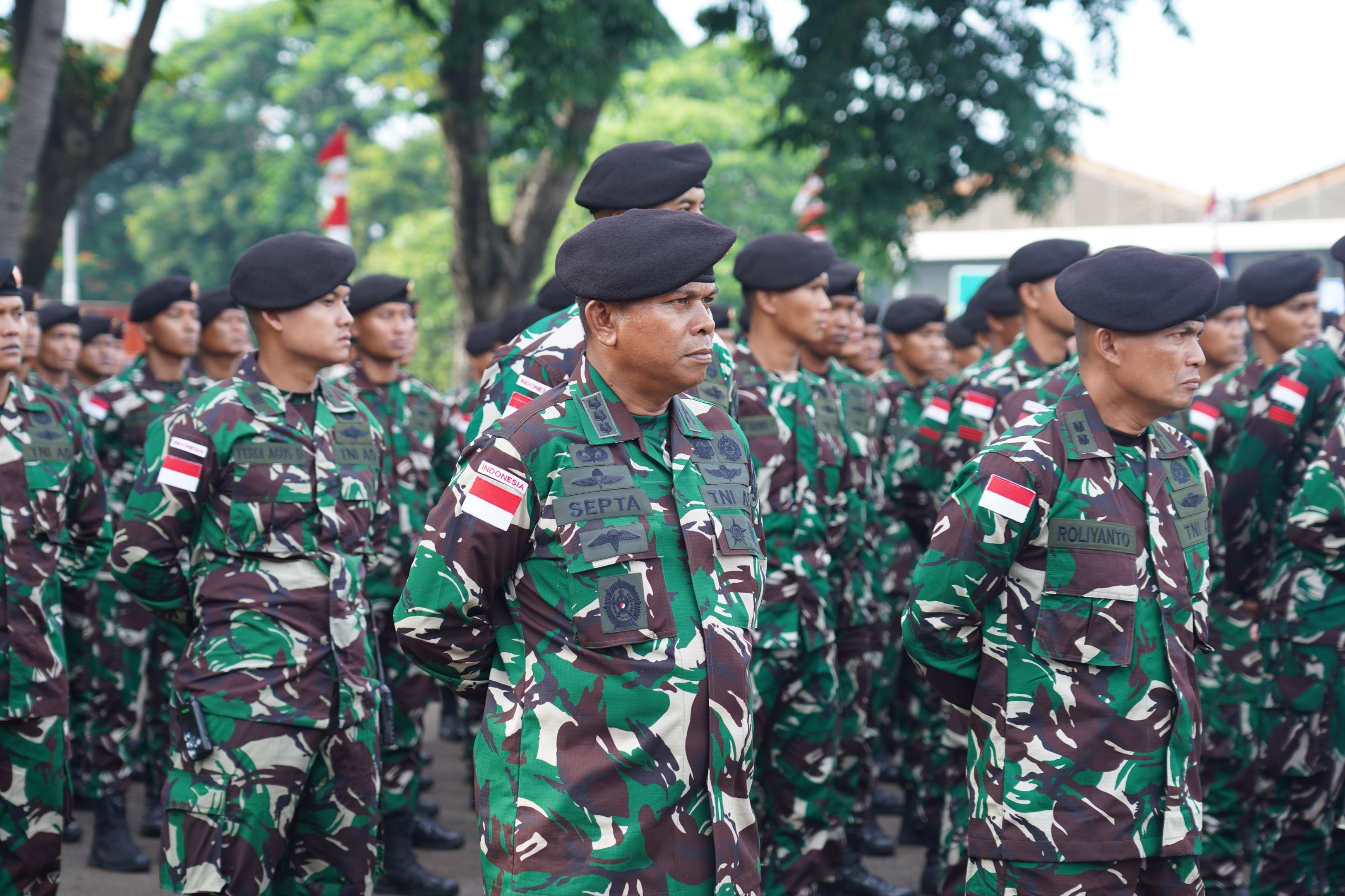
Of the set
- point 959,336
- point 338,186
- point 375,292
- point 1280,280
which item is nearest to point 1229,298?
point 1280,280

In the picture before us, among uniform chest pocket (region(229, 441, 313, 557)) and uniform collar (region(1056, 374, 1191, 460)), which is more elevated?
uniform collar (region(1056, 374, 1191, 460))

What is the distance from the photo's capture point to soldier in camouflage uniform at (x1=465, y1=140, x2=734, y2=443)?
13.6 feet

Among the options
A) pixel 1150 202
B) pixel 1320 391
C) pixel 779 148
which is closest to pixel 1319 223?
pixel 1150 202

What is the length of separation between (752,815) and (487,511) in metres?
0.86

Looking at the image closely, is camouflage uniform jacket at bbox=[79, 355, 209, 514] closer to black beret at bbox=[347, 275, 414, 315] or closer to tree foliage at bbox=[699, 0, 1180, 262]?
black beret at bbox=[347, 275, 414, 315]

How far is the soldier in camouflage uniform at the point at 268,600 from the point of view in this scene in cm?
422

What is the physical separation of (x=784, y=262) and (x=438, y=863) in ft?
11.1

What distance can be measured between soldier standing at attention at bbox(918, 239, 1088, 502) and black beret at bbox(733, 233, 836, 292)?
0.92 meters

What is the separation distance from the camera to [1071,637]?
352cm

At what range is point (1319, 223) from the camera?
1291 inches

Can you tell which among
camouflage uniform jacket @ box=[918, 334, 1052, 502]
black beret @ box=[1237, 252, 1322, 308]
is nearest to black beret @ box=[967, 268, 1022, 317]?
camouflage uniform jacket @ box=[918, 334, 1052, 502]

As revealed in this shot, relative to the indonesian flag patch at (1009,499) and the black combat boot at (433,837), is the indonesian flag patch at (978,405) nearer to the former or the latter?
the indonesian flag patch at (1009,499)

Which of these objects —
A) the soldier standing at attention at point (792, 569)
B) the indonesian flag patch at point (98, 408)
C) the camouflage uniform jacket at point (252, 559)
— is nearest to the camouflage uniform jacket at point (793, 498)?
the soldier standing at attention at point (792, 569)

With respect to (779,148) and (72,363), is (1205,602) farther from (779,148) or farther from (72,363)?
(779,148)
